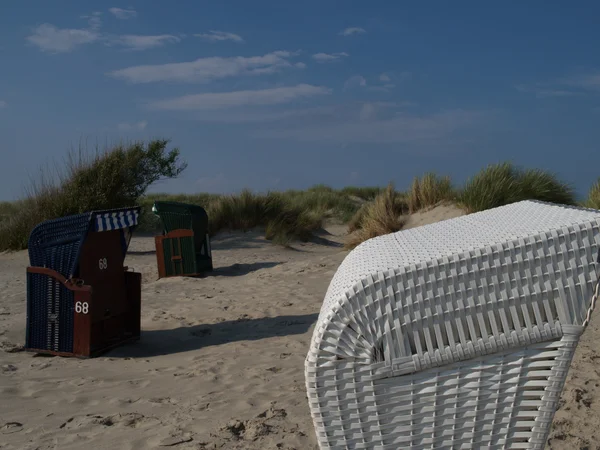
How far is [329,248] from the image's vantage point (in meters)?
17.4

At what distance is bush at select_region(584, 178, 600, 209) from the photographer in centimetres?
1085

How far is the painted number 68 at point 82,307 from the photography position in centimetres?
646

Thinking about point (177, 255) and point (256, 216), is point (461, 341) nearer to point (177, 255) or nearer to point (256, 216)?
point (177, 255)

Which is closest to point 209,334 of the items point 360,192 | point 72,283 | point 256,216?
point 72,283

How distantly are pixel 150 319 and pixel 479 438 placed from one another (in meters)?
6.56

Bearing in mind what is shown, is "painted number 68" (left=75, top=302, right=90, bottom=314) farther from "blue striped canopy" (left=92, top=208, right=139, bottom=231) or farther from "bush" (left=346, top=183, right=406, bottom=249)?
"bush" (left=346, top=183, right=406, bottom=249)

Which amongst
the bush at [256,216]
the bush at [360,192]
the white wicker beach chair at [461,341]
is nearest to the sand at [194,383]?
the white wicker beach chair at [461,341]

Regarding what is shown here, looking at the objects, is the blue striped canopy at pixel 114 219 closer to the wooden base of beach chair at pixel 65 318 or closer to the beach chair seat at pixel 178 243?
the wooden base of beach chair at pixel 65 318

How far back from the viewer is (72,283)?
646 centimetres

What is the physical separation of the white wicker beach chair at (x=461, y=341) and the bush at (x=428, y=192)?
1049cm

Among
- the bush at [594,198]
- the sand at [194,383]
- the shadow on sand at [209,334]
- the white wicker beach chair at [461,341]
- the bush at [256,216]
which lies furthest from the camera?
the bush at [256,216]

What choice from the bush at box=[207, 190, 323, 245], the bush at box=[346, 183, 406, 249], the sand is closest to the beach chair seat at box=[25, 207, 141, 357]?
the sand

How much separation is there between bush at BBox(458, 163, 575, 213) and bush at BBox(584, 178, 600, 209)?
0.29m

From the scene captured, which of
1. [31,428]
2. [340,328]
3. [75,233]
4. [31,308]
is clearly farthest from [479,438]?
[31,308]
